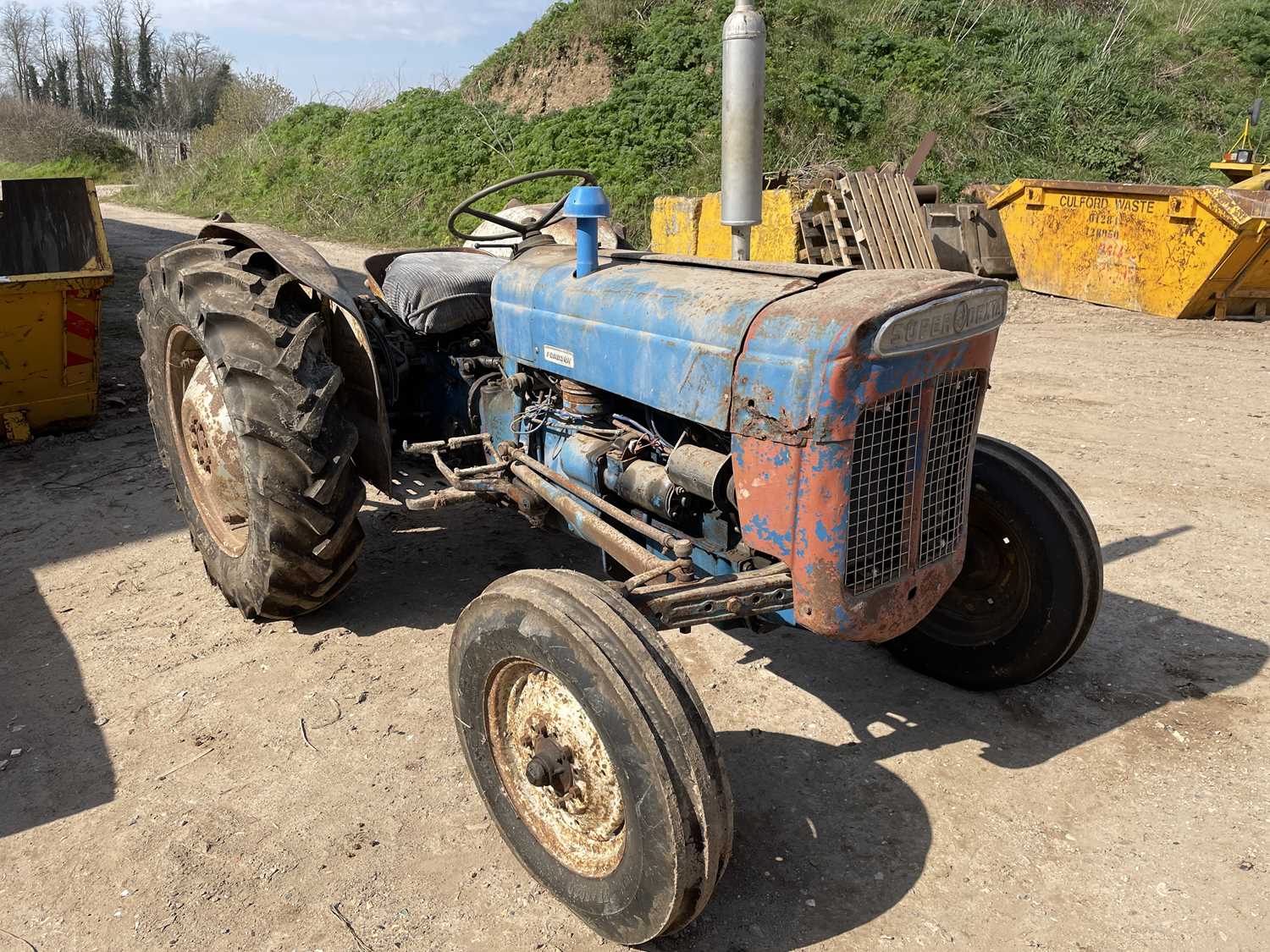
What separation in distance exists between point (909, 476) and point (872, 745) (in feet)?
3.25

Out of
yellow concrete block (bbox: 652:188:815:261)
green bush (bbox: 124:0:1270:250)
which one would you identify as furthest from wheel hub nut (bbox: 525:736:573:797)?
green bush (bbox: 124:0:1270:250)

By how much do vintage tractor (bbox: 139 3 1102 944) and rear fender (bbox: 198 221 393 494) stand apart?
1 cm

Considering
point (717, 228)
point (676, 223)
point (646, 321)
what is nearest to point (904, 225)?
point (717, 228)

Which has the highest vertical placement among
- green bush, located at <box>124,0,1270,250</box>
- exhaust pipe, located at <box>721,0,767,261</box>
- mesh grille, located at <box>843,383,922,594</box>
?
green bush, located at <box>124,0,1270,250</box>

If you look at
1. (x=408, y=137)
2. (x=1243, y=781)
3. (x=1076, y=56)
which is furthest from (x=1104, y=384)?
(x=408, y=137)

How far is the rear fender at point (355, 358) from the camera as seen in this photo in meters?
3.29

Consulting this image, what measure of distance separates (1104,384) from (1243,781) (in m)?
5.16

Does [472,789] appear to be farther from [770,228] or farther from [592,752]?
[770,228]

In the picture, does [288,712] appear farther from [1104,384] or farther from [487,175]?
[487,175]

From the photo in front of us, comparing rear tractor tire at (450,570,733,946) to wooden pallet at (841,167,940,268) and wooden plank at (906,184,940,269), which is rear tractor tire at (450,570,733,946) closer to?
wooden pallet at (841,167,940,268)

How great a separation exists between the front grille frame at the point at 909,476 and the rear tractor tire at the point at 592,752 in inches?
26.6

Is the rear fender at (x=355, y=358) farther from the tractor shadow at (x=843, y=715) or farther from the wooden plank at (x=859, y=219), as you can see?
the wooden plank at (x=859, y=219)

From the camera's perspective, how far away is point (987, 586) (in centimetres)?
320

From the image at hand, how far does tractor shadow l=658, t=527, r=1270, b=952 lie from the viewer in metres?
2.33
